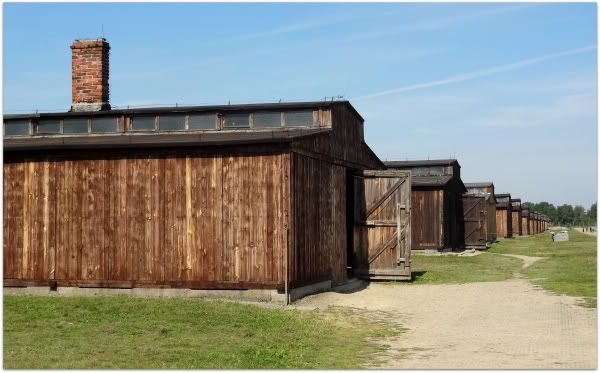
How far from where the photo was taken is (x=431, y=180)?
4412 cm

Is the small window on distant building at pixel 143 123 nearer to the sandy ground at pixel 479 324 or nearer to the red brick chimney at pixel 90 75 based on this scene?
the red brick chimney at pixel 90 75

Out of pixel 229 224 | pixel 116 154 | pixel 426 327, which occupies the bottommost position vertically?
pixel 426 327

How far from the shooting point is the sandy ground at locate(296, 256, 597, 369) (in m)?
12.0

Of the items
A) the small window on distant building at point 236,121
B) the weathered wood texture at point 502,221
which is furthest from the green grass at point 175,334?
the weathered wood texture at point 502,221

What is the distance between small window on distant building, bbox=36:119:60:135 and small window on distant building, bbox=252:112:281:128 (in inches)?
274

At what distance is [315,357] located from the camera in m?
12.2

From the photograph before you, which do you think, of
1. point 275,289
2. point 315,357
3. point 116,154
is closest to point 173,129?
point 116,154

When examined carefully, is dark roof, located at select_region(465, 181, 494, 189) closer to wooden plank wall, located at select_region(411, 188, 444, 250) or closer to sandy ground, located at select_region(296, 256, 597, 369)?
wooden plank wall, located at select_region(411, 188, 444, 250)

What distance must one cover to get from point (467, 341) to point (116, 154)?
1029 cm

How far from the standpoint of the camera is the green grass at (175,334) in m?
11.6

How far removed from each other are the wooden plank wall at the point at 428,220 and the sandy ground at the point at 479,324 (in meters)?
17.5

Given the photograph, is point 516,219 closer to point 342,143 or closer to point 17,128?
point 342,143

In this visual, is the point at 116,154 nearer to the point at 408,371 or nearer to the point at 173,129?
the point at 173,129

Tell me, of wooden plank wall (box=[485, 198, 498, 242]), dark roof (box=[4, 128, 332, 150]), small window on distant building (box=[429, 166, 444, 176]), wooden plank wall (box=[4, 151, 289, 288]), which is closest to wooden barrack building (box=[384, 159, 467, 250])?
small window on distant building (box=[429, 166, 444, 176])
